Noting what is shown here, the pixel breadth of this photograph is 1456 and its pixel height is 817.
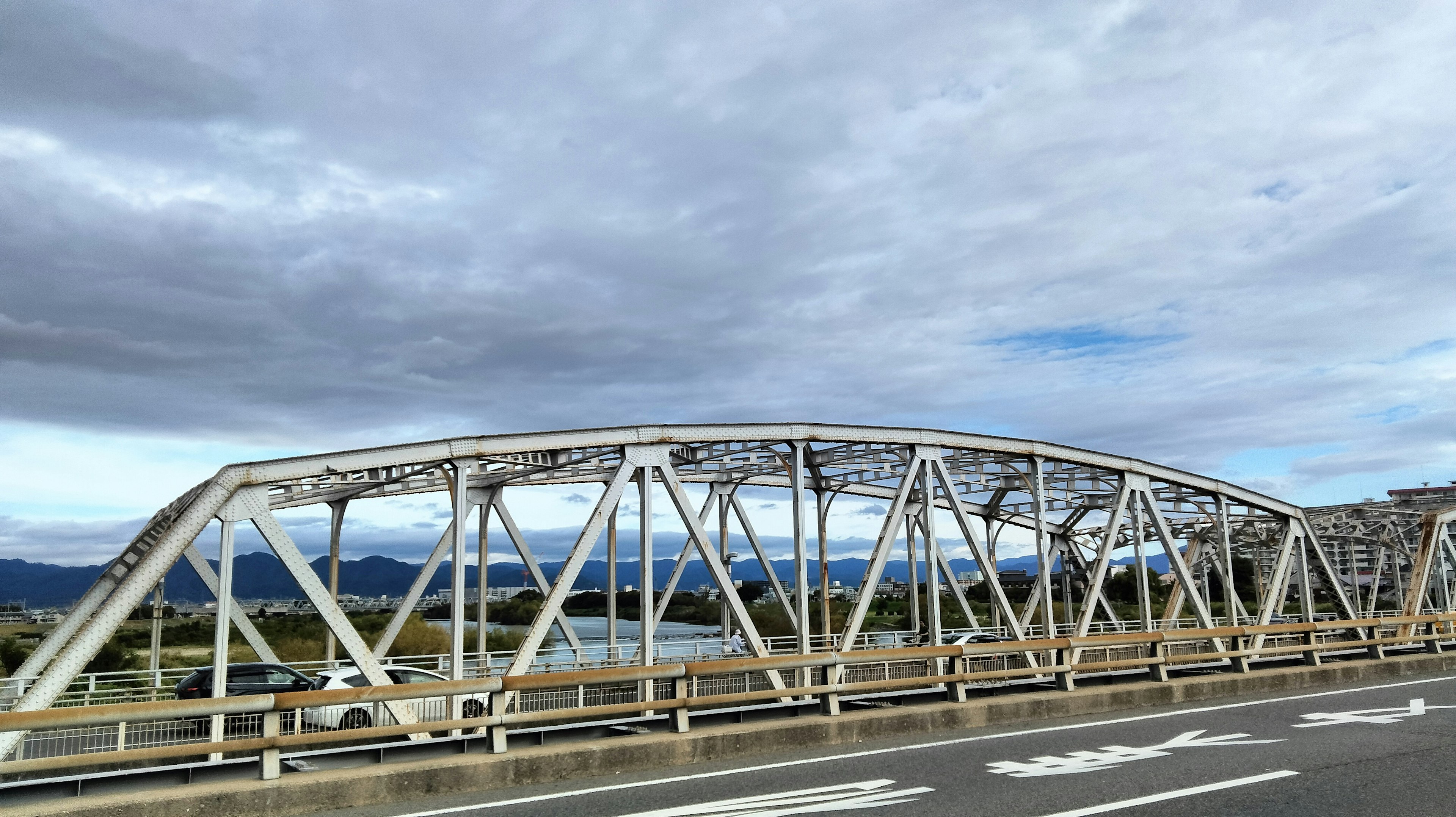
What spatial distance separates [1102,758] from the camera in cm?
1116

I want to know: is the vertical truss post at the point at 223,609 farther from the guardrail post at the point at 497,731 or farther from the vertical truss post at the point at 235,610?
the guardrail post at the point at 497,731

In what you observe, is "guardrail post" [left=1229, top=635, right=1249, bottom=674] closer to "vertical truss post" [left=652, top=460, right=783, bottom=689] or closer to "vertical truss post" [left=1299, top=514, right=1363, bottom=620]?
"vertical truss post" [left=652, top=460, right=783, bottom=689]

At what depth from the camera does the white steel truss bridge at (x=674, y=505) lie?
13.7 meters

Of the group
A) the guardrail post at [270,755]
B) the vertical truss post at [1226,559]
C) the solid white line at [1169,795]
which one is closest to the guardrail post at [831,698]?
the solid white line at [1169,795]

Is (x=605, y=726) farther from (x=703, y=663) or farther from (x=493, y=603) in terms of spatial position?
(x=493, y=603)

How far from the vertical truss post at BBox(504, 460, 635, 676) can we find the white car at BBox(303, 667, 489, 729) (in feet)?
2.96

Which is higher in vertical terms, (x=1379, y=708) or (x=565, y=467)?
(x=565, y=467)

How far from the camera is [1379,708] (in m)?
15.4

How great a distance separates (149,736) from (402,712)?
14.0ft

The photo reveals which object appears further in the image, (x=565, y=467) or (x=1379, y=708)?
(x=565, y=467)

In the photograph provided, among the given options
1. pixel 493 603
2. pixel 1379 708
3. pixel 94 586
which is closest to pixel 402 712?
pixel 94 586

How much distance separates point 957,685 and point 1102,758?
340cm

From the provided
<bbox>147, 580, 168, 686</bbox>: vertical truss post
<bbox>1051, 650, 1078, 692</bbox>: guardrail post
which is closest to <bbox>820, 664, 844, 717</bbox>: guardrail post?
<bbox>1051, 650, 1078, 692</bbox>: guardrail post

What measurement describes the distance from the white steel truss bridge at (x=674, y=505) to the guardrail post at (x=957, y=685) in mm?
4640
